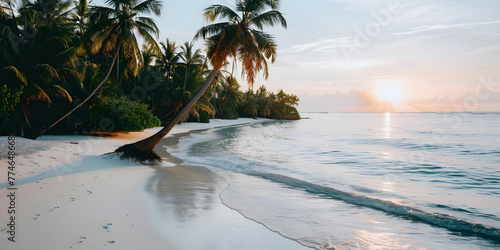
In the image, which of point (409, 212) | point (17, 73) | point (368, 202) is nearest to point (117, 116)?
point (17, 73)

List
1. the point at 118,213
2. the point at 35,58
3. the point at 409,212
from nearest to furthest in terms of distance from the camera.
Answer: the point at 118,213
the point at 409,212
the point at 35,58

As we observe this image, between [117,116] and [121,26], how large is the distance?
21.6 ft

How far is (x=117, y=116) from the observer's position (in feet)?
64.4

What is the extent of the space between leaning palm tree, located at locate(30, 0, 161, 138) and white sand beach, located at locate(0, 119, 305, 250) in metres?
9.00

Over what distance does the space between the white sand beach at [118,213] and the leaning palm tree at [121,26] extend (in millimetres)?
9005

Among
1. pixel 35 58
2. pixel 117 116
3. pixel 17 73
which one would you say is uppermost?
pixel 35 58

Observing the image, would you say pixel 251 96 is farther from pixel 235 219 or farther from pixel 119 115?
pixel 235 219

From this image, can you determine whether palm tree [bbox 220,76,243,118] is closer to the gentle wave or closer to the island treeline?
the island treeline

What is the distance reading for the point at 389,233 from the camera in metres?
4.87

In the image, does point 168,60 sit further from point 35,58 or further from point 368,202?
point 368,202

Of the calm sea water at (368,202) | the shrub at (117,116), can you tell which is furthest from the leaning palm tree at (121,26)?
the calm sea water at (368,202)

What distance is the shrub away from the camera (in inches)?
745

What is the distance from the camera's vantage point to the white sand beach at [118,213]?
3873 mm

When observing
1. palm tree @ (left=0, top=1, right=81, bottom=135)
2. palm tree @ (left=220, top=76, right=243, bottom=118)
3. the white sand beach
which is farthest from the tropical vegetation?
palm tree @ (left=220, top=76, right=243, bottom=118)
